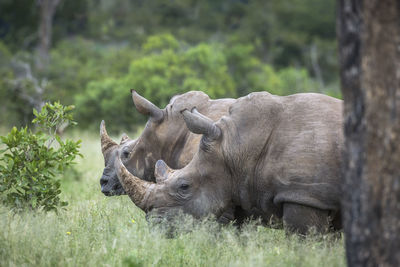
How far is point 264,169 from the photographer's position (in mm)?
5711

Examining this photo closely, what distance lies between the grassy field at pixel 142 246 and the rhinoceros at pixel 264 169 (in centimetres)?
24

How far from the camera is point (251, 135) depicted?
5.91 m

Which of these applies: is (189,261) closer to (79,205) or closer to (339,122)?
Answer: (339,122)

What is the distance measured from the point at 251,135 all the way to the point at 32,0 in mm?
36025

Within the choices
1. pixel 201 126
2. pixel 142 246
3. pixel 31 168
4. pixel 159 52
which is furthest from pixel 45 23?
pixel 142 246

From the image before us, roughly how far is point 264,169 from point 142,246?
1275 mm

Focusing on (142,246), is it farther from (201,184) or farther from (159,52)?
(159,52)

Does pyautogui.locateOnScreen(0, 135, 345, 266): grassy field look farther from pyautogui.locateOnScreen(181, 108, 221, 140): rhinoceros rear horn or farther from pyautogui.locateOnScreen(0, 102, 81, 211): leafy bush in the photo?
pyautogui.locateOnScreen(181, 108, 221, 140): rhinoceros rear horn

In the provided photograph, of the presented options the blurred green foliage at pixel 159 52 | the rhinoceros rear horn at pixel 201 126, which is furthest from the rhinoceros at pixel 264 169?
the blurred green foliage at pixel 159 52

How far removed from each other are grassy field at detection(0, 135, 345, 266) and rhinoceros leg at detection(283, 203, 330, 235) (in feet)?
0.35

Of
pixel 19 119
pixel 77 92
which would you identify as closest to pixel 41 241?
pixel 19 119

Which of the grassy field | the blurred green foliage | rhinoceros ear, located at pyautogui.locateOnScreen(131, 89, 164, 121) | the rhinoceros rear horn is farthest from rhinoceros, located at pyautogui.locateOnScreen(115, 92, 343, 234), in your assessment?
the blurred green foliage

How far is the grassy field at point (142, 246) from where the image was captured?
492 centimetres

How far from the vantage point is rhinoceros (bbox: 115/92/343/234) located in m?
5.39
